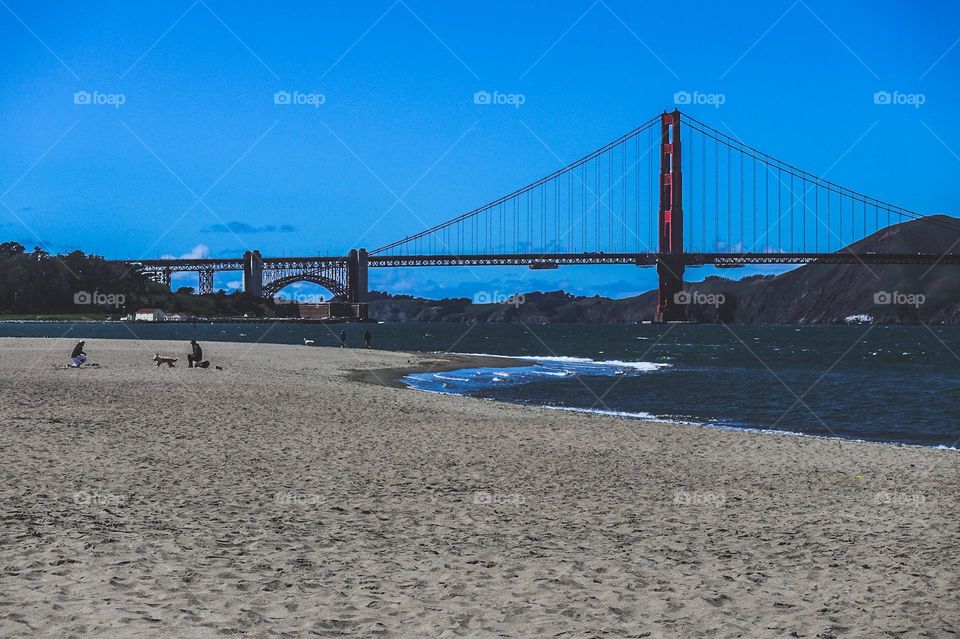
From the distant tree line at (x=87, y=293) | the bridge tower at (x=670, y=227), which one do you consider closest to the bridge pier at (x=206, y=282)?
the distant tree line at (x=87, y=293)

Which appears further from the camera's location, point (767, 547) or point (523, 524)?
point (523, 524)

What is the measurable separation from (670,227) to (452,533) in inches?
4371

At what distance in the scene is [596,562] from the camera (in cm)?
667

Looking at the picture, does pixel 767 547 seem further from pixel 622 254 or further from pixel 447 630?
pixel 622 254

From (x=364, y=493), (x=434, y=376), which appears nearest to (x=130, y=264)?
(x=434, y=376)

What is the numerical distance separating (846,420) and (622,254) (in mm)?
86739

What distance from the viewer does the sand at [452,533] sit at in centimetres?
534

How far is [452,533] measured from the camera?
7.46 meters

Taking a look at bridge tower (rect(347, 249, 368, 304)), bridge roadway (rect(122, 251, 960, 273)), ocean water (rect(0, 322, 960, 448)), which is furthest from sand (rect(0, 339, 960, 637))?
bridge tower (rect(347, 249, 368, 304))

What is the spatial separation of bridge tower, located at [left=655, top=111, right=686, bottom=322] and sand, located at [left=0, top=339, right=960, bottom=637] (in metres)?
96.9

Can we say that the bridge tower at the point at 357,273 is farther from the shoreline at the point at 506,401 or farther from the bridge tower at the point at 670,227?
the shoreline at the point at 506,401

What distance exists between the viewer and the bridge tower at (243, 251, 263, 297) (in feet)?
458

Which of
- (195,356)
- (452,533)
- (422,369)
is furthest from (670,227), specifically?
(452,533)

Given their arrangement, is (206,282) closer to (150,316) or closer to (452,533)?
(150,316)
